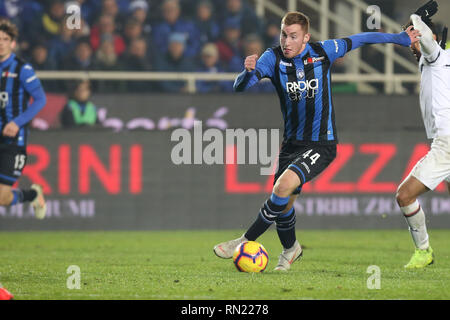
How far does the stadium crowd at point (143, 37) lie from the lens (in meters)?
14.0

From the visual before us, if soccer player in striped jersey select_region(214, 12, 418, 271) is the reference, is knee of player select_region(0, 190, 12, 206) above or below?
below

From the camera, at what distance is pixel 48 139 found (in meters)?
13.2

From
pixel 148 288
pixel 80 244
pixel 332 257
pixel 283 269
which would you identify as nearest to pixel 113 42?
pixel 80 244

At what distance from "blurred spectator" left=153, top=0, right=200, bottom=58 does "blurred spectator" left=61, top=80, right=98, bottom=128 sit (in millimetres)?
1640

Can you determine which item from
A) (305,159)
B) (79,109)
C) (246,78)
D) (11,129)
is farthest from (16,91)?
(305,159)

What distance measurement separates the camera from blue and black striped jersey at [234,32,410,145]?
25.4 ft

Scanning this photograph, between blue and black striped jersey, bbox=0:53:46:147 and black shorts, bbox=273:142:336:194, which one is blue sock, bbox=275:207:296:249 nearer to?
black shorts, bbox=273:142:336:194

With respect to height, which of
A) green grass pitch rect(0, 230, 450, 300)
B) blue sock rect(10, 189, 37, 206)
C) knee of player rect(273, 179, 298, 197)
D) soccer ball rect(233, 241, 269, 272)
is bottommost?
green grass pitch rect(0, 230, 450, 300)

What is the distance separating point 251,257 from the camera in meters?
7.59

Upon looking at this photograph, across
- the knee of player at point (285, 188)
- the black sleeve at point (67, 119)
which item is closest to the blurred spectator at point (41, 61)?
the black sleeve at point (67, 119)

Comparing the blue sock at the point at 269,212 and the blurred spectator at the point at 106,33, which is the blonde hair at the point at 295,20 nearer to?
the blue sock at the point at 269,212

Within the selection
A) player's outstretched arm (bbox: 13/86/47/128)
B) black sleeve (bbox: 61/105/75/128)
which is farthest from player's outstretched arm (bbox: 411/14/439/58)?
black sleeve (bbox: 61/105/75/128)

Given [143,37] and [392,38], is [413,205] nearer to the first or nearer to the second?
[392,38]

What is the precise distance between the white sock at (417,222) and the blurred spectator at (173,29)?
6.98m
